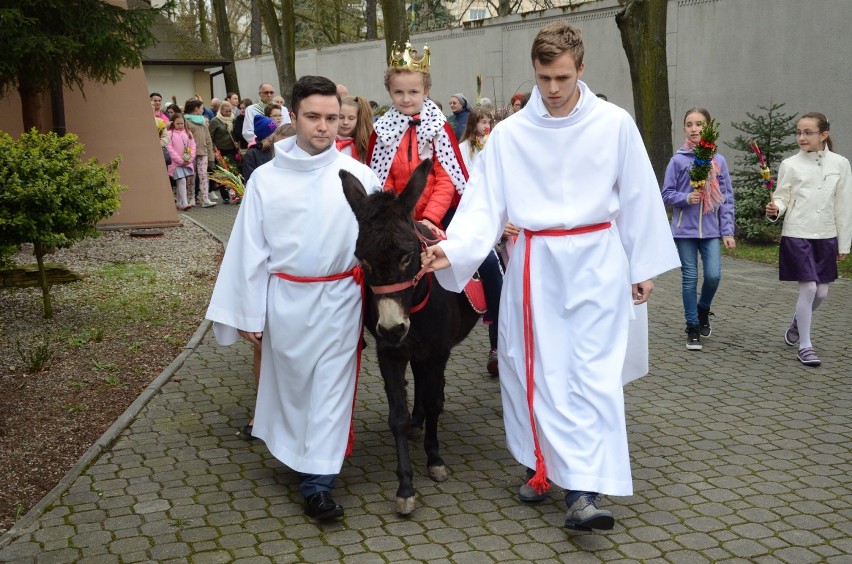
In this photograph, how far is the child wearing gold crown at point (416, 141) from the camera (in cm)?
622

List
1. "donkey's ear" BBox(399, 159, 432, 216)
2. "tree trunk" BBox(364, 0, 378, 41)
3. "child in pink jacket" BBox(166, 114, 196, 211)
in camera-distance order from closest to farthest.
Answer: "donkey's ear" BBox(399, 159, 432, 216)
"child in pink jacket" BBox(166, 114, 196, 211)
"tree trunk" BBox(364, 0, 378, 41)

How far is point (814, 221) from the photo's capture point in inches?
325

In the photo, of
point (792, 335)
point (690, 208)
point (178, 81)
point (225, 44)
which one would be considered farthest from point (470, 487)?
point (225, 44)

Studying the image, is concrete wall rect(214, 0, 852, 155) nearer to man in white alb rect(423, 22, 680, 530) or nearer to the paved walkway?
the paved walkway

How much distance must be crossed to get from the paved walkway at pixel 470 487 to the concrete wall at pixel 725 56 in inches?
400

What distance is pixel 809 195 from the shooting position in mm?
8258

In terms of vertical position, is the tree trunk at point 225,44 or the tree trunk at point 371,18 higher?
the tree trunk at point 371,18

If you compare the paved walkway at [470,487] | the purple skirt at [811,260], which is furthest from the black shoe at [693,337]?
the purple skirt at [811,260]

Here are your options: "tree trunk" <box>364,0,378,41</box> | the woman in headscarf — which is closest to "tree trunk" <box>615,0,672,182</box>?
the woman in headscarf

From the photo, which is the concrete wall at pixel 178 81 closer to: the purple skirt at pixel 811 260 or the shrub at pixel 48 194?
the shrub at pixel 48 194

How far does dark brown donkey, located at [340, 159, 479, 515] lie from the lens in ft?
15.5

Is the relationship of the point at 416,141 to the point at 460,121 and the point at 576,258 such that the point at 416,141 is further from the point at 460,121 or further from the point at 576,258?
the point at 460,121

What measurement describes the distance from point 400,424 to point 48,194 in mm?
4926

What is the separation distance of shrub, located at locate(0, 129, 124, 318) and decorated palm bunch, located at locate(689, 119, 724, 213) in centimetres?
544
